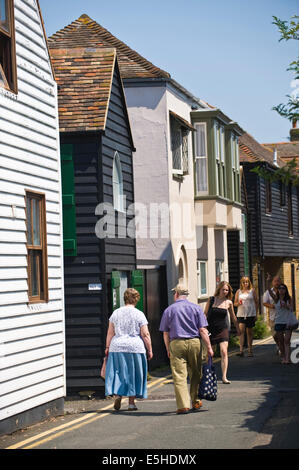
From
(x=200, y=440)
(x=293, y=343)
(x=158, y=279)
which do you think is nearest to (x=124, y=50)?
(x=158, y=279)

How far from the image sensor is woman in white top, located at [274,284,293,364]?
785 inches

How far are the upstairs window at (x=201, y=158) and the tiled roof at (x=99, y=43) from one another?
3512 mm

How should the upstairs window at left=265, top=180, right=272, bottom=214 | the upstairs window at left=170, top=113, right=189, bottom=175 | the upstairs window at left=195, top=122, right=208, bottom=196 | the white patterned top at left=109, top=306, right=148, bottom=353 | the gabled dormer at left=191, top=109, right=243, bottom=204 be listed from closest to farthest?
the white patterned top at left=109, top=306, right=148, bottom=353
the upstairs window at left=170, top=113, right=189, bottom=175
the gabled dormer at left=191, top=109, right=243, bottom=204
the upstairs window at left=195, top=122, right=208, bottom=196
the upstairs window at left=265, top=180, right=272, bottom=214

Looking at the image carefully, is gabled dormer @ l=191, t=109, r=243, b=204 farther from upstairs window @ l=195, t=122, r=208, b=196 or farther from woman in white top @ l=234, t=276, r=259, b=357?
woman in white top @ l=234, t=276, r=259, b=357

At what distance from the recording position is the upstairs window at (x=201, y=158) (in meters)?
25.6

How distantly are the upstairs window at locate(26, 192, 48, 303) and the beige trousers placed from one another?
82.1 inches

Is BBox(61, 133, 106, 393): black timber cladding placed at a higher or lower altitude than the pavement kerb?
higher

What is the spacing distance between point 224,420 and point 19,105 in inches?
202

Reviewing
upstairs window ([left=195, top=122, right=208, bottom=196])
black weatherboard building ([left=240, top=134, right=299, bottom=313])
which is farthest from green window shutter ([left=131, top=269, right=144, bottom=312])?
black weatherboard building ([left=240, top=134, right=299, bottom=313])

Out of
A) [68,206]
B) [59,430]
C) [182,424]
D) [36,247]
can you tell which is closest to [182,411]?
[182,424]

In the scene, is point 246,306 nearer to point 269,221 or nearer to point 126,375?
point 126,375

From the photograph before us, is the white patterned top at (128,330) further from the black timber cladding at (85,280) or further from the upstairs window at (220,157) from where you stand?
the upstairs window at (220,157)

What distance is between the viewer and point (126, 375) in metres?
12.9

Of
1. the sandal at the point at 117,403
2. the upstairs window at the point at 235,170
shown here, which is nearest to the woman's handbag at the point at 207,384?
the sandal at the point at 117,403
